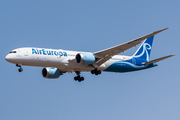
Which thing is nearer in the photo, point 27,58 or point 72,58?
point 27,58

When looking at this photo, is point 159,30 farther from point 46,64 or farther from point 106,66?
point 46,64

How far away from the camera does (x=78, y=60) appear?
4478cm

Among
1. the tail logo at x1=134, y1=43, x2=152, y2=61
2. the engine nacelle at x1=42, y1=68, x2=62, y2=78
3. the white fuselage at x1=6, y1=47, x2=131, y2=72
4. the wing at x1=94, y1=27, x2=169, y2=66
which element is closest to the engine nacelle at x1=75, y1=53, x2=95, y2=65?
the white fuselage at x1=6, y1=47, x2=131, y2=72

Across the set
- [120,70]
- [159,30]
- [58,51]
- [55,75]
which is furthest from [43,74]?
[159,30]

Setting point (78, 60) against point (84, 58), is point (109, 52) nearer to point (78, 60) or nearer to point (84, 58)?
point (84, 58)

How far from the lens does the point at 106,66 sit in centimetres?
4912

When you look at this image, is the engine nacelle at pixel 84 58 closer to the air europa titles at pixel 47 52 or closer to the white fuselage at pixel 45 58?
the white fuselage at pixel 45 58

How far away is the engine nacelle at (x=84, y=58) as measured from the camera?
145 ft

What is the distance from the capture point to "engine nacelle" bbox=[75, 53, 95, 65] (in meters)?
44.3

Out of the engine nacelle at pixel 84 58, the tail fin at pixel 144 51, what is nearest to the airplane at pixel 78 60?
the engine nacelle at pixel 84 58

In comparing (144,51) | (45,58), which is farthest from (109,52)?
(144,51)

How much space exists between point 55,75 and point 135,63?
1354 cm

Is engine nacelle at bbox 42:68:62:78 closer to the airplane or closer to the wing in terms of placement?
the airplane

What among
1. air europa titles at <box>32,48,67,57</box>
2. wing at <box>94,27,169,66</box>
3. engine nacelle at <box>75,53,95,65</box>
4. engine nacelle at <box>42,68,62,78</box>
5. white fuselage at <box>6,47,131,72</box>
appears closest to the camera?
white fuselage at <box>6,47,131,72</box>
